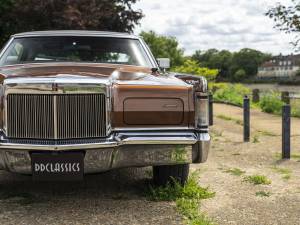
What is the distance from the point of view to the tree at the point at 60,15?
1662 cm

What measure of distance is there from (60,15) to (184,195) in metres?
12.9

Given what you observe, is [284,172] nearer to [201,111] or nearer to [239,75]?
[201,111]

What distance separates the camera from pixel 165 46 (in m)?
80.1

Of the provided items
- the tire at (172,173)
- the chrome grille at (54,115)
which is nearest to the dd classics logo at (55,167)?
the chrome grille at (54,115)

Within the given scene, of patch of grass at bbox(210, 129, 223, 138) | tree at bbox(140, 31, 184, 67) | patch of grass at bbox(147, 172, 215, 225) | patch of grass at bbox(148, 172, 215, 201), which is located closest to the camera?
patch of grass at bbox(147, 172, 215, 225)

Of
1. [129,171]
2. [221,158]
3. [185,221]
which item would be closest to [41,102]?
[185,221]

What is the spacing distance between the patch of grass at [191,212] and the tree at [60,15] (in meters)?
12.5

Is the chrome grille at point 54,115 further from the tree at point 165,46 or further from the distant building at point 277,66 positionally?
the distant building at point 277,66

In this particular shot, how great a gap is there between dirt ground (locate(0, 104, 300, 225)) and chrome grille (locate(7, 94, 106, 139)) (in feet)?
2.32

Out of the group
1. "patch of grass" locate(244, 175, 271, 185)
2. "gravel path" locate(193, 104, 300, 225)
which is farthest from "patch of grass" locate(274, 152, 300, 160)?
"patch of grass" locate(244, 175, 271, 185)

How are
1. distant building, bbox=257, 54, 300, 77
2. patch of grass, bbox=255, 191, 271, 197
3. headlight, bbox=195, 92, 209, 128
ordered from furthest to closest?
→ distant building, bbox=257, 54, 300, 77 < patch of grass, bbox=255, 191, 271, 197 < headlight, bbox=195, 92, 209, 128

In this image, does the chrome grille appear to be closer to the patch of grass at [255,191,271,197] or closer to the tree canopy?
the patch of grass at [255,191,271,197]

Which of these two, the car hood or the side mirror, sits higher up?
the side mirror

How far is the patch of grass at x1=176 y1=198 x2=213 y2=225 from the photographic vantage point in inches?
156
